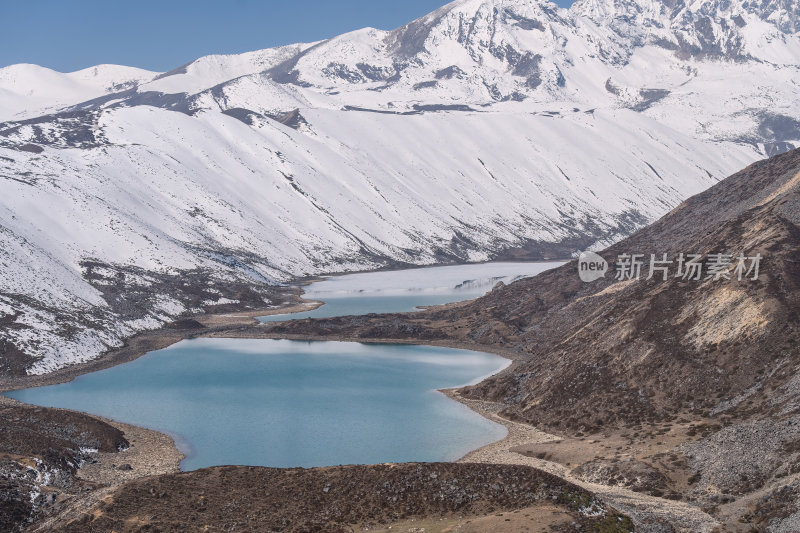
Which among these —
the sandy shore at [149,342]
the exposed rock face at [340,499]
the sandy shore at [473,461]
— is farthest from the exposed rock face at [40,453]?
the sandy shore at [149,342]

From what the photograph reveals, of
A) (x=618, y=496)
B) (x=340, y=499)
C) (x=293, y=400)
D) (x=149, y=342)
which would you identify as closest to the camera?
(x=340, y=499)

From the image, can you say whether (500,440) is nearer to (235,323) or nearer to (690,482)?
(690,482)

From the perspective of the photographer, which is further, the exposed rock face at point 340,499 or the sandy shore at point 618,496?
the exposed rock face at point 340,499

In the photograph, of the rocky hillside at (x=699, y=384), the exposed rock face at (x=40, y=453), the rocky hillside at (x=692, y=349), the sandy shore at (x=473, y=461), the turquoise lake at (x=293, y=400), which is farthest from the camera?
the turquoise lake at (x=293, y=400)

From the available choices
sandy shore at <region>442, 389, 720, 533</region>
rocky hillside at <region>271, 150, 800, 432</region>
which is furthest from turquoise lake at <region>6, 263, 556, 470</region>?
rocky hillside at <region>271, 150, 800, 432</region>

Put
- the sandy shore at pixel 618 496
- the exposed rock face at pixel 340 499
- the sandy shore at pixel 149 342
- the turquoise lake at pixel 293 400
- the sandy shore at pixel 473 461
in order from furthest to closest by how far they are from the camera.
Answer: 1. the sandy shore at pixel 149 342
2. the turquoise lake at pixel 293 400
3. the exposed rock face at pixel 340 499
4. the sandy shore at pixel 473 461
5. the sandy shore at pixel 618 496

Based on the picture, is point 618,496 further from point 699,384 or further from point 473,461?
point 699,384

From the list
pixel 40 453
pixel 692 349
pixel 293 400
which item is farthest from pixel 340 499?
pixel 293 400

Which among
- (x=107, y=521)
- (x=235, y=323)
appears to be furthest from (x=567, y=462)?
(x=235, y=323)

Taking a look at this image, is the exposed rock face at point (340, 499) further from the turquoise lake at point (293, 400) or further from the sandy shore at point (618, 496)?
the turquoise lake at point (293, 400)
